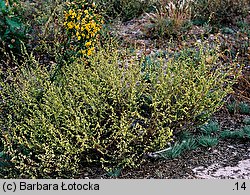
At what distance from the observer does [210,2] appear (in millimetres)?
7031

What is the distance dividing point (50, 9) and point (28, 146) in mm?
3436

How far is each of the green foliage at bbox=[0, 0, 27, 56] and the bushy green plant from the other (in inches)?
102

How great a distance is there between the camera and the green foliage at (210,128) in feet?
15.0

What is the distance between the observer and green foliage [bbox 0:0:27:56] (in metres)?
5.86

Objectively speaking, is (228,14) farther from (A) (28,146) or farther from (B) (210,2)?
(A) (28,146)

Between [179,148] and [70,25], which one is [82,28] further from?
[179,148]

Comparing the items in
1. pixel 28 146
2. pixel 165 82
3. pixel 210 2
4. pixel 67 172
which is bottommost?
pixel 67 172

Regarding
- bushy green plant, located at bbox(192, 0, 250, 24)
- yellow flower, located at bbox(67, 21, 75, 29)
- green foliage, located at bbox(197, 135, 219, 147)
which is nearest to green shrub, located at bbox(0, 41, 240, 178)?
green foliage, located at bbox(197, 135, 219, 147)

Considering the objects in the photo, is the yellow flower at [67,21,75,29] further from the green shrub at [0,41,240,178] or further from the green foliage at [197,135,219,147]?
the green foliage at [197,135,219,147]

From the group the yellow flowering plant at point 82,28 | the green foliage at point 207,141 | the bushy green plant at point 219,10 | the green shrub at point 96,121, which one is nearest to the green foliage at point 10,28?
the yellow flowering plant at point 82,28

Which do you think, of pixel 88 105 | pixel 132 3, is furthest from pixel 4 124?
pixel 132 3

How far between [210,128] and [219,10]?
2.96m

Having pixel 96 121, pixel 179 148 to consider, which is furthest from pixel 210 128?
pixel 96 121

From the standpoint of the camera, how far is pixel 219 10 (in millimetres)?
7012
